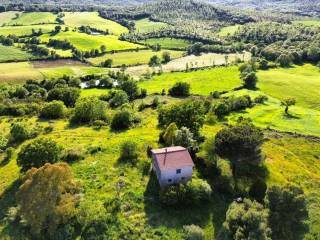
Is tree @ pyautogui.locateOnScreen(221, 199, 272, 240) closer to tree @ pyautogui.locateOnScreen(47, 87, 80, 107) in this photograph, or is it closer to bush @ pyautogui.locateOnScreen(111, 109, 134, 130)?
bush @ pyautogui.locateOnScreen(111, 109, 134, 130)

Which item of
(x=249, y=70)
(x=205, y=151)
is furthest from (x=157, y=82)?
(x=205, y=151)

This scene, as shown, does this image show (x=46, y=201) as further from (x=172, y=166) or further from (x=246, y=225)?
(x=246, y=225)

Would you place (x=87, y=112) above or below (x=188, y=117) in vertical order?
below

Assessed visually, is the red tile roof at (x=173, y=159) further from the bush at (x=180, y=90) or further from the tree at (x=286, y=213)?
the bush at (x=180, y=90)

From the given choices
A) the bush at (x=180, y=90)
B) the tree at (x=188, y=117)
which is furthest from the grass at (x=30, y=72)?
the tree at (x=188, y=117)

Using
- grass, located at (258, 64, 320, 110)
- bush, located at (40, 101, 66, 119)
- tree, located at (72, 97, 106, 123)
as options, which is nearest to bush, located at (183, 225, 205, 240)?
tree, located at (72, 97, 106, 123)

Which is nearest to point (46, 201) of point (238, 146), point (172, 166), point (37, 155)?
point (37, 155)
